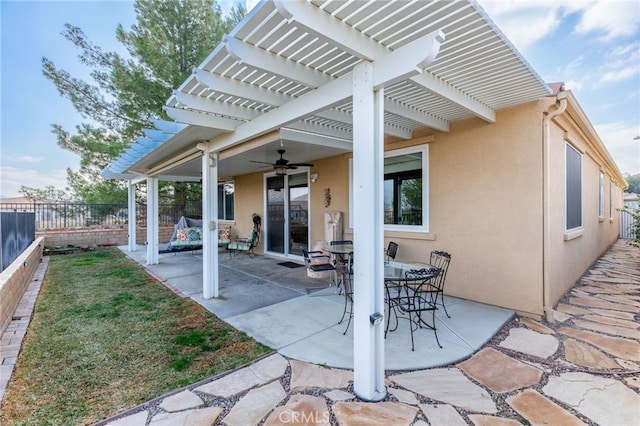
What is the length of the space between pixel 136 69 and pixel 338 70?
31.4ft

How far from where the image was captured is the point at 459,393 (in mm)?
2211

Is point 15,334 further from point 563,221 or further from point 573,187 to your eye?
point 573,187

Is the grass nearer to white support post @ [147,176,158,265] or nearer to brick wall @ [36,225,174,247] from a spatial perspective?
white support post @ [147,176,158,265]

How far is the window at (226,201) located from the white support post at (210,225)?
20.6 ft

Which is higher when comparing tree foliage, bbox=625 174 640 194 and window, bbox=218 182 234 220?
tree foliage, bbox=625 174 640 194

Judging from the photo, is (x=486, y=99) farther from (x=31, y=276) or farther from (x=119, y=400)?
(x=31, y=276)

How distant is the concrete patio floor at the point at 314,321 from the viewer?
9.17 ft

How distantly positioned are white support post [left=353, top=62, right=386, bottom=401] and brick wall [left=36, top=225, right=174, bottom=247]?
11580 millimetres

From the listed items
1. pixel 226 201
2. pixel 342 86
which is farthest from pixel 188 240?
pixel 342 86

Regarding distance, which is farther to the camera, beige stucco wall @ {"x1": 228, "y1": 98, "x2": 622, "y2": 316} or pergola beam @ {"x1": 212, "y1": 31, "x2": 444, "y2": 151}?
beige stucco wall @ {"x1": 228, "y1": 98, "x2": 622, "y2": 316}

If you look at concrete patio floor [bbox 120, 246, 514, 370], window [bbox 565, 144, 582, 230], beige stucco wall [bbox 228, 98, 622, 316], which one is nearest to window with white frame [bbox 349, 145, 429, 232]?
beige stucco wall [bbox 228, 98, 622, 316]

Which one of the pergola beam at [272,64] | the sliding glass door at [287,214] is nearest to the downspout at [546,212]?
the pergola beam at [272,64]

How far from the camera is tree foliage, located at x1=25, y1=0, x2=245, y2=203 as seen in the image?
9141 millimetres

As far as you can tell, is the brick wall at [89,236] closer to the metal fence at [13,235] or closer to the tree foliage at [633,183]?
the metal fence at [13,235]
